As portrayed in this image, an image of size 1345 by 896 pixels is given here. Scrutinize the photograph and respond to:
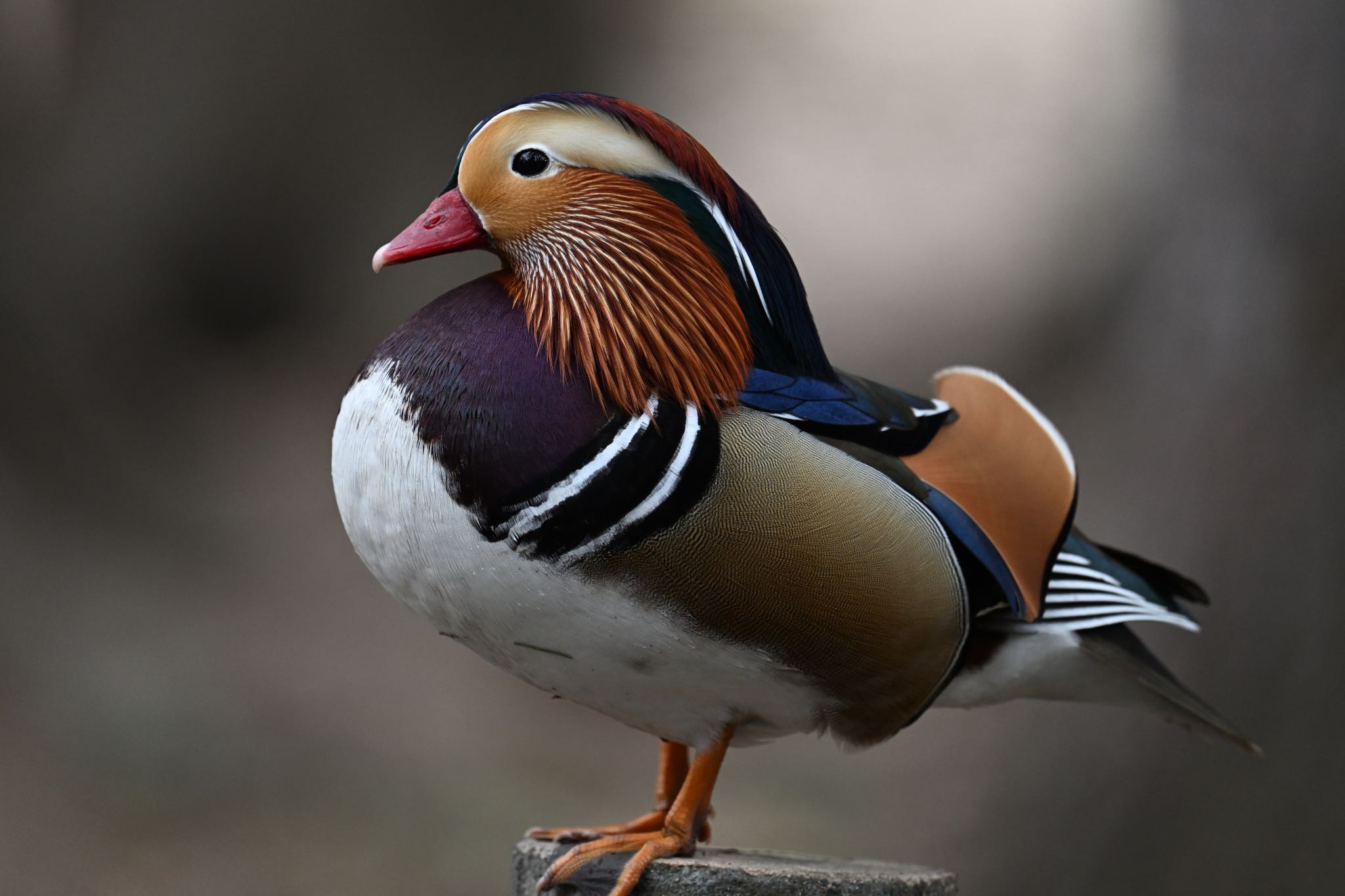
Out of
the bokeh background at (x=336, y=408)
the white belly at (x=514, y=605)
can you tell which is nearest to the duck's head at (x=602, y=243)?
the white belly at (x=514, y=605)

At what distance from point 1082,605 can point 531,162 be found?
1.76ft

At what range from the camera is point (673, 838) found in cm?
82

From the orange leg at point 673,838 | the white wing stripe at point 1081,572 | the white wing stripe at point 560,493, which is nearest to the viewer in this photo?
the white wing stripe at point 560,493

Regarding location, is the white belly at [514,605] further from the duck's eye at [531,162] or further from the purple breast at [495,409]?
the duck's eye at [531,162]

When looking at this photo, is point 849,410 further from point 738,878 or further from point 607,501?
point 738,878

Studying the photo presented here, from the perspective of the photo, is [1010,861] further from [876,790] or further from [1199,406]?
[1199,406]

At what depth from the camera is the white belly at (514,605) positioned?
2.36 feet

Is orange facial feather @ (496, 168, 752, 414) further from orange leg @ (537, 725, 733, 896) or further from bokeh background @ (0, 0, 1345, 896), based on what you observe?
bokeh background @ (0, 0, 1345, 896)

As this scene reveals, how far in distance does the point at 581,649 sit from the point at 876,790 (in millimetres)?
1723

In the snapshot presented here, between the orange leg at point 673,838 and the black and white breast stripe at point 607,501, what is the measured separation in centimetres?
20

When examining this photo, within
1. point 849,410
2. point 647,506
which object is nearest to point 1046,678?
point 849,410

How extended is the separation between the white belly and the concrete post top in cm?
10

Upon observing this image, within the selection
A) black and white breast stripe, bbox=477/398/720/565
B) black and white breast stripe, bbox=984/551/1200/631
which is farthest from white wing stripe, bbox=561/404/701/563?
black and white breast stripe, bbox=984/551/1200/631

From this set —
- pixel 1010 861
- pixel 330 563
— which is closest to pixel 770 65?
pixel 330 563
